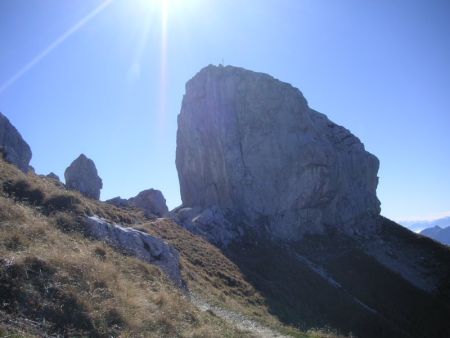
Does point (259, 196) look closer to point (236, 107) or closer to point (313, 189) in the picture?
point (313, 189)

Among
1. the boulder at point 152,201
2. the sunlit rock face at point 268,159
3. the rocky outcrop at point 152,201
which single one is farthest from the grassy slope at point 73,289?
the sunlit rock face at point 268,159

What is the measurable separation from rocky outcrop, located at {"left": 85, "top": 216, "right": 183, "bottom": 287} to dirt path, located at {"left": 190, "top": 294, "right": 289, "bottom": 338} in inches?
80.4

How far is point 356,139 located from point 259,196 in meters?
31.6

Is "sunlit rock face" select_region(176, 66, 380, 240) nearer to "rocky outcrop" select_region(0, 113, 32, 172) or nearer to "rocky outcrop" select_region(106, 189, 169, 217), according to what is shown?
"rocky outcrop" select_region(106, 189, 169, 217)

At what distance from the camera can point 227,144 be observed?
8150 centimetres

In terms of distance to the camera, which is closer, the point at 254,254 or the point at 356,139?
the point at 254,254

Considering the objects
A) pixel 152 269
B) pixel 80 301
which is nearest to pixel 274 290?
pixel 152 269

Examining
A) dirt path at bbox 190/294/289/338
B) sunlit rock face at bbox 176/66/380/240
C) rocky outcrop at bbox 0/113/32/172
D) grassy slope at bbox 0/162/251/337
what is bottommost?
dirt path at bbox 190/294/289/338

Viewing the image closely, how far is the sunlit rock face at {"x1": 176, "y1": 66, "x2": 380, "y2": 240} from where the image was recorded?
77.6m

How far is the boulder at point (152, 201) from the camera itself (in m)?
61.8

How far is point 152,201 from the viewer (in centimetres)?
6256

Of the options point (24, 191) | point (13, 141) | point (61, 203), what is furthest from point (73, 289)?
point (13, 141)

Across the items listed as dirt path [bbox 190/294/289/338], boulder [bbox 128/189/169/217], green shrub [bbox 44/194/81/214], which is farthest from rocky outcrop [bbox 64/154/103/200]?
dirt path [bbox 190/294/289/338]

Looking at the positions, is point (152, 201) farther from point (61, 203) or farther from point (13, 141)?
point (61, 203)
